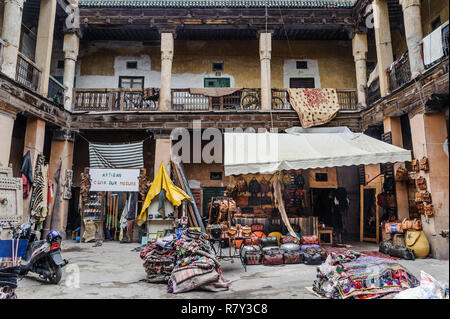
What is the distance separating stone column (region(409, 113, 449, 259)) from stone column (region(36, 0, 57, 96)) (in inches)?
436

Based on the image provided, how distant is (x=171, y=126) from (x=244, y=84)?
4.37 meters

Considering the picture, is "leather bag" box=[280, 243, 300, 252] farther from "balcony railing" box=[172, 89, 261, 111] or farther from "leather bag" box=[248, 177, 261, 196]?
"balcony railing" box=[172, 89, 261, 111]

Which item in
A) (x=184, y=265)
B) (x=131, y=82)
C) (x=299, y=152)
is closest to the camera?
(x=184, y=265)

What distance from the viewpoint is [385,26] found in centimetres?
990

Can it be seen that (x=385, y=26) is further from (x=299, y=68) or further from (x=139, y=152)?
(x=139, y=152)

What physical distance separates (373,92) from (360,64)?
4.89 ft

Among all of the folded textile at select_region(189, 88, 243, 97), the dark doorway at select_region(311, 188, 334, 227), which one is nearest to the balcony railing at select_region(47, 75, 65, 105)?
the folded textile at select_region(189, 88, 243, 97)

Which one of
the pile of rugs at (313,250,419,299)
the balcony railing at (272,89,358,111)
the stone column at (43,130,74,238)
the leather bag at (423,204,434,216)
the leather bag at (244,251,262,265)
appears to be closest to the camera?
the pile of rugs at (313,250,419,299)

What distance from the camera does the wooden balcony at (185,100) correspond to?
37.5 feet

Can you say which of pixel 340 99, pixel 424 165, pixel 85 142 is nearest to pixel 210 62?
pixel 340 99

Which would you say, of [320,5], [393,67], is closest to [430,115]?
[393,67]

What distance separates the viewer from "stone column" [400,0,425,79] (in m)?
7.76

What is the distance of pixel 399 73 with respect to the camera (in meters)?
8.91

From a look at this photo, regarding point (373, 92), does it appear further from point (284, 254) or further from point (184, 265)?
point (184, 265)
